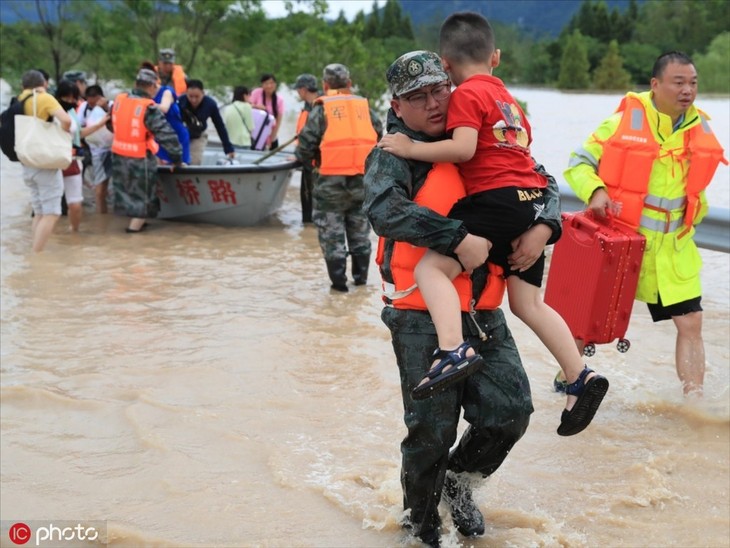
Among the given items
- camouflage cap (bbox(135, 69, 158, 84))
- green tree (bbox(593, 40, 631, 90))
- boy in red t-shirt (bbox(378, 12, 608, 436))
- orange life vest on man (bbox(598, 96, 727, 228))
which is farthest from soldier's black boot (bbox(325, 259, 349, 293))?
green tree (bbox(593, 40, 631, 90))

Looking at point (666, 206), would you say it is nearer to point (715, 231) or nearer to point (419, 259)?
point (419, 259)

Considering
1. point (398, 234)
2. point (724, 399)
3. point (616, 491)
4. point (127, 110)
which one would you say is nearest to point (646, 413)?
point (724, 399)

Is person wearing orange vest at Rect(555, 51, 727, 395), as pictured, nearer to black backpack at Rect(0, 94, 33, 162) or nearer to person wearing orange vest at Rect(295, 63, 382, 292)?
person wearing orange vest at Rect(295, 63, 382, 292)

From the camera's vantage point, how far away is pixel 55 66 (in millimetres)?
27281

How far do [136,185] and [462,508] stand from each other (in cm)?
798

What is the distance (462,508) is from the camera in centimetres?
380

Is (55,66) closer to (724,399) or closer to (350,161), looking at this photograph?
(350,161)

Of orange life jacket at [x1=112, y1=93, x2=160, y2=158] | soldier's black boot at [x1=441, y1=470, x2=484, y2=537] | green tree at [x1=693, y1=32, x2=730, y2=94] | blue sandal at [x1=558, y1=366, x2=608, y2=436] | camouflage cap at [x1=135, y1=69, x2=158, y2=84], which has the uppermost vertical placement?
camouflage cap at [x1=135, y1=69, x2=158, y2=84]

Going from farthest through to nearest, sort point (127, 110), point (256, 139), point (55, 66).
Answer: point (55, 66) < point (256, 139) < point (127, 110)

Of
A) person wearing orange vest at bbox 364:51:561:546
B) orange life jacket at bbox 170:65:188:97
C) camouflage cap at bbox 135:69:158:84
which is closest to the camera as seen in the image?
person wearing orange vest at bbox 364:51:561:546

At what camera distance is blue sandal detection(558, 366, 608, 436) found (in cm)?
345

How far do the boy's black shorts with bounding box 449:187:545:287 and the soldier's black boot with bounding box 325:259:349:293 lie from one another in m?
4.75

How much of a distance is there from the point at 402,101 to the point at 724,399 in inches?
126

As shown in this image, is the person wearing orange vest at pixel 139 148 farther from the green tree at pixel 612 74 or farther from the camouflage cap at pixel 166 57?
the green tree at pixel 612 74
